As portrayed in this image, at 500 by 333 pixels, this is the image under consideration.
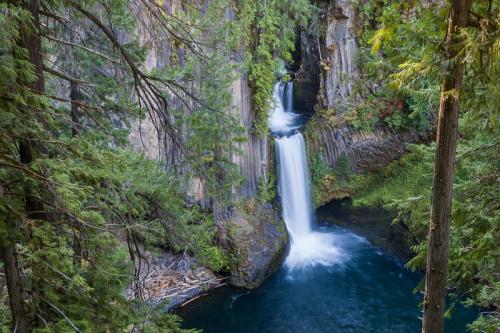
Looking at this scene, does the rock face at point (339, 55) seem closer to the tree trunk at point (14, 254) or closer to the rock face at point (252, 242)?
the rock face at point (252, 242)

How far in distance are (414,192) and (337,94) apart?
507 cm

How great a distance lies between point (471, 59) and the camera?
10.9ft

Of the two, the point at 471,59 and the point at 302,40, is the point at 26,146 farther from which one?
the point at 302,40

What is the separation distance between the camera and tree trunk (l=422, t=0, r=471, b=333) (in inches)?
148

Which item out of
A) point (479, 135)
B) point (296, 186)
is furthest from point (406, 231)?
point (479, 135)

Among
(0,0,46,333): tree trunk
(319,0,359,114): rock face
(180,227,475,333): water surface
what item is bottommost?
(180,227,475,333): water surface

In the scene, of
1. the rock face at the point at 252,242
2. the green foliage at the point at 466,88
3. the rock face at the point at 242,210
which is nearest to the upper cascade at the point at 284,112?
the rock face at the point at 242,210

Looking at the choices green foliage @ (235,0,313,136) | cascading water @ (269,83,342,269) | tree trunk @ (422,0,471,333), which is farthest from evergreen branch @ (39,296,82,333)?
cascading water @ (269,83,342,269)

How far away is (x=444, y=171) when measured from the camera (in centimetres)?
410

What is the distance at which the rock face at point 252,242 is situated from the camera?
12.2 meters

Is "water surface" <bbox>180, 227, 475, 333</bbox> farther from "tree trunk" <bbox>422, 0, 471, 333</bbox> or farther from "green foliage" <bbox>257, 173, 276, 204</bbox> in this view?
"tree trunk" <bbox>422, 0, 471, 333</bbox>

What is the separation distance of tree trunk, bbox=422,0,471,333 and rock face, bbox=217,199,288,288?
26.8ft

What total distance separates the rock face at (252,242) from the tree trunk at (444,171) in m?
8.16

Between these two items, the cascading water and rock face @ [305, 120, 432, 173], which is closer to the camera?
the cascading water
